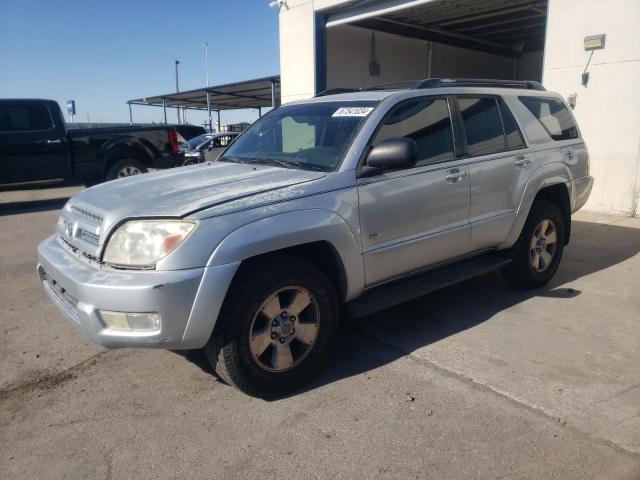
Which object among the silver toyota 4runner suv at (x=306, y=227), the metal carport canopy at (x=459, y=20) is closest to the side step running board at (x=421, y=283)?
the silver toyota 4runner suv at (x=306, y=227)

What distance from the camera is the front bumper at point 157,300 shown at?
8.54ft

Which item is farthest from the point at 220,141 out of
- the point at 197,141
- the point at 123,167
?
the point at 123,167

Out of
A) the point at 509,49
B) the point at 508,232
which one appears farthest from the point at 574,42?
the point at 509,49

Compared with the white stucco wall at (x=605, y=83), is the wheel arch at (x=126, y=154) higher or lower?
lower

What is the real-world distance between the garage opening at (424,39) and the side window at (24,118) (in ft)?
19.4

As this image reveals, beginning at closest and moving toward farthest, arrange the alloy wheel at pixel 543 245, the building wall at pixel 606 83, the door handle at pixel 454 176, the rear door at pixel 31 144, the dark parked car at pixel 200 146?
1. the door handle at pixel 454 176
2. the alloy wheel at pixel 543 245
3. the building wall at pixel 606 83
4. the rear door at pixel 31 144
5. the dark parked car at pixel 200 146

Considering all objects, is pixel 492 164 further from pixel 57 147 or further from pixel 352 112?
pixel 57 147

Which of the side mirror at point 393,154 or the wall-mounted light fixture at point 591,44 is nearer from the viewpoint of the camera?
the side mirror at point 393,154

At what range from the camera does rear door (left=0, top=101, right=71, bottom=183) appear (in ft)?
31.7

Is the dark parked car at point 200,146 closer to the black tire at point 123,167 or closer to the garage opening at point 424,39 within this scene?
the black tire at point 123,167

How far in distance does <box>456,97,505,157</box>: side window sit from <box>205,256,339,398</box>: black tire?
1.81m

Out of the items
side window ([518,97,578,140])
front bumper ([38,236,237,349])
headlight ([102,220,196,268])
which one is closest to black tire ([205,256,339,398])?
front bumper ([38,236,237,349])

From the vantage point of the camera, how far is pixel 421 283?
3756 millimetres

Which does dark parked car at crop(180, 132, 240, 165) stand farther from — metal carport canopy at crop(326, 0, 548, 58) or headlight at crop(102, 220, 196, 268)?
headlight at crop(102, 220, 196, 268)
